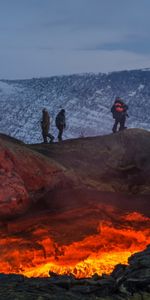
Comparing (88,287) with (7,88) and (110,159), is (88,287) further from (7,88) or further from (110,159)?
(7,88)

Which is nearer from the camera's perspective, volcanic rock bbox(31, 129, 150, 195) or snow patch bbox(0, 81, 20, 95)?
volcanic rock bbox(31, 129, 150, 195)

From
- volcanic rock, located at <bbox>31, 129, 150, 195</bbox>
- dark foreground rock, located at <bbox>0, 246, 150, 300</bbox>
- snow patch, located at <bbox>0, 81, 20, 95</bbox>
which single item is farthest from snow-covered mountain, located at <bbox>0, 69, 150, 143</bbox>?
dark foreground rock, located at <bbox>0, 246, 150, 300</bbox>

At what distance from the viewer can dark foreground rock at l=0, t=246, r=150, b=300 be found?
10109 mm

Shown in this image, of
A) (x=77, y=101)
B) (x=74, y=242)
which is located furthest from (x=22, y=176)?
(x=77, y=101)

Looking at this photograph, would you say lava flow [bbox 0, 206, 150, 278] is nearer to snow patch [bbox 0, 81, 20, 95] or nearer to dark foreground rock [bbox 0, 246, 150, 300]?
dark foreground rock [bbox 0, 246, 150, 300]

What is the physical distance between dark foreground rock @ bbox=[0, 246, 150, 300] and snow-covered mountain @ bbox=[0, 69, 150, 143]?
54.4 meters

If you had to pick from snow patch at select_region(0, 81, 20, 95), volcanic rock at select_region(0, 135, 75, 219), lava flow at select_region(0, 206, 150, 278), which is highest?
snow patch at select_region(0, 81, 20, 95)

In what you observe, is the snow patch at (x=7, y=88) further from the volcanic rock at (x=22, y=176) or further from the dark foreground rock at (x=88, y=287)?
the dark foreground rock at (x=88, y=287)

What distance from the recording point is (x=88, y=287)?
11094 millimetres

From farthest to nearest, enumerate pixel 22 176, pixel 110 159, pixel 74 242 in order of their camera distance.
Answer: pixel 110 159 → pixel 22 176 → pixel 74 242

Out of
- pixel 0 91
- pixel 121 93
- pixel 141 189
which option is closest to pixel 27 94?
pixel 0 91

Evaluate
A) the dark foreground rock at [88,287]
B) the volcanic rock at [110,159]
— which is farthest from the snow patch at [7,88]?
the dark foreground rock at [88,287]

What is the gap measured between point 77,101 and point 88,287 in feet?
233

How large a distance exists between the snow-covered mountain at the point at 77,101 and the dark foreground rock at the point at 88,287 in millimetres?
54362
